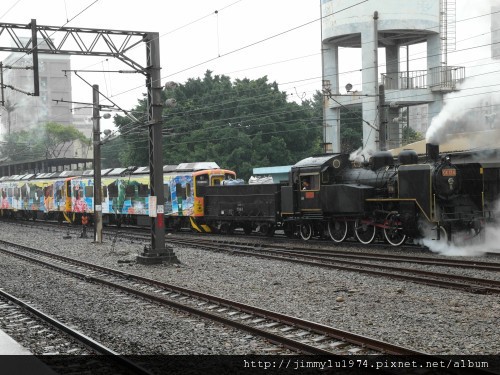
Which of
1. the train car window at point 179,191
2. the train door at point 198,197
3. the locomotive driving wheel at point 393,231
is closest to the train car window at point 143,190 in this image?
the train car window at point 179,191

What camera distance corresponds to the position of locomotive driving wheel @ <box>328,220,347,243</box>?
21.3 meters

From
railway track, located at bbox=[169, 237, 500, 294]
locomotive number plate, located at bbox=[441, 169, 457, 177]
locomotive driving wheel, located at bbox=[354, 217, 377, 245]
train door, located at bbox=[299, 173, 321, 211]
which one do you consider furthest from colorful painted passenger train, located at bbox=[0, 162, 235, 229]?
locomotive number plate, located at bbox=[441, 169, 457, 177]

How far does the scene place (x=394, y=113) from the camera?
3164 cm

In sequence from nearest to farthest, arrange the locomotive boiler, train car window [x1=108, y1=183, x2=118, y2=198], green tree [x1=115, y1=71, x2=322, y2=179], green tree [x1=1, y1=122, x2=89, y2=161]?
the locomotive boiler < train car window [x1=108, y1=183, x2=118, y2=198] < green tree [x1=115, y1=71, x2=322, y2=179] < green tree [x1=1, y1=122, x2=89, y2=161]

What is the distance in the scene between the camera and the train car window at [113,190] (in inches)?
1314

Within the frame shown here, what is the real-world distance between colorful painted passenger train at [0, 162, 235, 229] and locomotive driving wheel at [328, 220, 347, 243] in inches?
319

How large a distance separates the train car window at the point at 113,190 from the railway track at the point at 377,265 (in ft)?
40.3

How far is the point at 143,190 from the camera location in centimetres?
3048

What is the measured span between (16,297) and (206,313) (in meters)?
4.56

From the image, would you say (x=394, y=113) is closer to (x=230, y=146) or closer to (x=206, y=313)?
(x=230, y=146)

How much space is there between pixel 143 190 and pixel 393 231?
48.1 feet

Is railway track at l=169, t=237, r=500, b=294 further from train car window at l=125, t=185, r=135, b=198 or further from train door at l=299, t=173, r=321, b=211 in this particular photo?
train car window at l=125, t=185, r=135, b=198

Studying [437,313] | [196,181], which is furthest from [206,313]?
[196,181]

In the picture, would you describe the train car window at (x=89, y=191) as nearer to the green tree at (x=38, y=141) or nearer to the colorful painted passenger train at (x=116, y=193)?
the colorful painted passenger train at (x=116, y=193)
